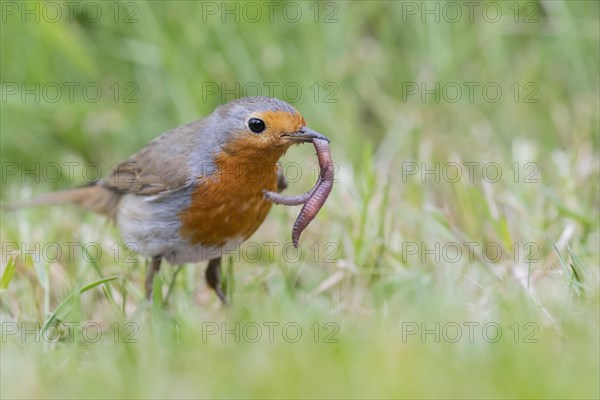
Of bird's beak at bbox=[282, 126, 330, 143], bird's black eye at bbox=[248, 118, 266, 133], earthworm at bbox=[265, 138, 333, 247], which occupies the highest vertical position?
bird's black eye at bbox=[248, 118, 266, 133]

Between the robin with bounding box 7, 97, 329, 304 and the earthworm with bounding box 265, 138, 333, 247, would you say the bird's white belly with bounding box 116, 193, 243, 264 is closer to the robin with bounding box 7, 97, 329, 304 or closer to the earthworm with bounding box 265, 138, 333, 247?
the robin with bounding box 7, 97, 329, 304

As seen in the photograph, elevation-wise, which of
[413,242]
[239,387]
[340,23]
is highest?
[340,23]

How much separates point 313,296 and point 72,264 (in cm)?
161

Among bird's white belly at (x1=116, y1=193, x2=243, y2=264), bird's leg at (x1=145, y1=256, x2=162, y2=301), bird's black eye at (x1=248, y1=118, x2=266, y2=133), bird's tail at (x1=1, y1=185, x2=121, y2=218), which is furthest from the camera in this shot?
bird's tail at (x1=1, y1=185, x2=121, y2=218)

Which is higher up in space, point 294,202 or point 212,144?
point 212,144

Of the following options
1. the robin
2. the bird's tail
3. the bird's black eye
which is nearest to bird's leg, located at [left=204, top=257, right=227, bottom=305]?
the robin

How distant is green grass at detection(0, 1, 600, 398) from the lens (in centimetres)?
316

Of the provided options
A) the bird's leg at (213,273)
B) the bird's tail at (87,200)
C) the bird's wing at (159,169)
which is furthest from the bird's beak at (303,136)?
the bird's tail at (87,200)

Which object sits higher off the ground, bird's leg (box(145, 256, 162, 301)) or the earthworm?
the earthworm

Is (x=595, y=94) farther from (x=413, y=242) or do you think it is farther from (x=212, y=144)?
(x=212, y=144)

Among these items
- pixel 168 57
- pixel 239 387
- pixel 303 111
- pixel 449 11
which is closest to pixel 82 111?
pixel 168 57

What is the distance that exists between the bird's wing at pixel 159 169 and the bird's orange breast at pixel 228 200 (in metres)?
0.14

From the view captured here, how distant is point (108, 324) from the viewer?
184 inches

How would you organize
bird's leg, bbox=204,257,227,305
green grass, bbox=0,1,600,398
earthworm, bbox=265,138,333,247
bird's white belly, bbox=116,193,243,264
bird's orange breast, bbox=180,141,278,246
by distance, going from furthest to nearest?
bird's leg, bbox=204,257,227,305
bird's white belly, bbox=116,193,243,264
bird's orange breast, bbox=180,141,278,246
earthworm, bbox=265,138,333,247
green grass, bbox=0,1,600,398
